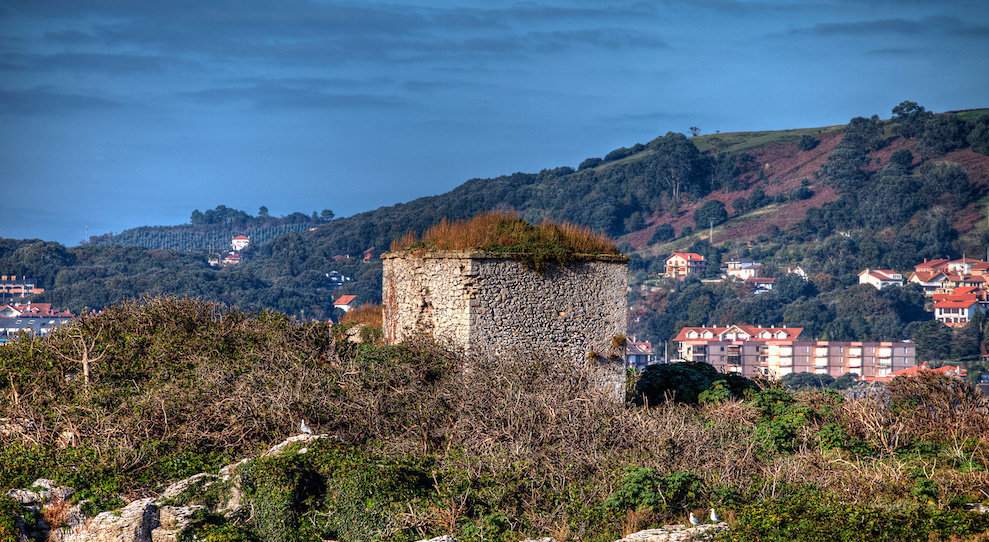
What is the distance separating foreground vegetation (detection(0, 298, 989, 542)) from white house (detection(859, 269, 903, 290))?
2733 inches

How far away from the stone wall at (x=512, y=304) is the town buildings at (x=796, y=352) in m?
45.9

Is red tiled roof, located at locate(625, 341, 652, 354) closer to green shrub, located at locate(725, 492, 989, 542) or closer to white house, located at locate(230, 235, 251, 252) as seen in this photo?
white house, located at locate(230, 235, 251, 252)

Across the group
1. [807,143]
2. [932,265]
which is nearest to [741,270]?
[932,265]

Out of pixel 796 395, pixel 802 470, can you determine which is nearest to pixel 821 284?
pixel 796 395

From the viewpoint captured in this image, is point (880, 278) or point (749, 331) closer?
point (749, 331)

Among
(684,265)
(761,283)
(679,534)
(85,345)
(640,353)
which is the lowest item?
(640,353)

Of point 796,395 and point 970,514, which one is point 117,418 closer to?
point 970,514

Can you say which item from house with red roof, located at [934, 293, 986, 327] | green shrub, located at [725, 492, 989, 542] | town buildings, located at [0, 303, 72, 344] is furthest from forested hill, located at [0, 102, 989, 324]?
green shrub, located at [725, 492, 989, 542]

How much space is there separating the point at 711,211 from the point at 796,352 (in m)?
44.7

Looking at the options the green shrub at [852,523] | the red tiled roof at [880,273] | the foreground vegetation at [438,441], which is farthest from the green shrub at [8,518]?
the red tiled roof at [880,273]

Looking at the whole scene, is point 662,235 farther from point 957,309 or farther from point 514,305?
point 514,305

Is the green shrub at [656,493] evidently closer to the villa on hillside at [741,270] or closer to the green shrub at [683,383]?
the green shrub at [683,383]

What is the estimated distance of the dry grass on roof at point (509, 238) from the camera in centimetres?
1326

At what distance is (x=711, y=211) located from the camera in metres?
103
